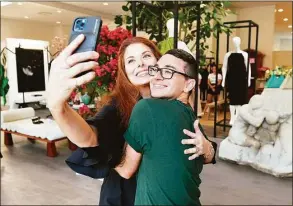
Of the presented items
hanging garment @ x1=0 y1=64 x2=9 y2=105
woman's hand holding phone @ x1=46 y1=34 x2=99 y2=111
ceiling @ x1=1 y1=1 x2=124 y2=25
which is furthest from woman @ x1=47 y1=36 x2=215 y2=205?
hanging garment @ x1=0 y1=64 x2=9 y2=105

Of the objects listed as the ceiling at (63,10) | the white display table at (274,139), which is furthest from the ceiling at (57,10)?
the white display table at (274,139)

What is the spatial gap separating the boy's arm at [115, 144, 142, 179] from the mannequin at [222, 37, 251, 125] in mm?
353

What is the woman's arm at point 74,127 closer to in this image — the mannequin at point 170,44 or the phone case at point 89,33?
the phone case at point 89,33

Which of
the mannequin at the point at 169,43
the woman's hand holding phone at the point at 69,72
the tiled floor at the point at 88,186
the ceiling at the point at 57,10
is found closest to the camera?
the woman's hand holding phone at the point at 69,72

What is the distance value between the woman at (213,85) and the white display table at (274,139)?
0.08m

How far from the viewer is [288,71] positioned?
24.4 inches

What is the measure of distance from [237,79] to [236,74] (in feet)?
0.05

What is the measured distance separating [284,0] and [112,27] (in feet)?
1.32

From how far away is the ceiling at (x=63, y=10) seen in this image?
61cm

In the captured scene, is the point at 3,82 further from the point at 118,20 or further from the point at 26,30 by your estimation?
the point at 118,20

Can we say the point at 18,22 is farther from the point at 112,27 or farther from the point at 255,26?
the point at 255,26

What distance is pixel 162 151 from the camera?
36 centimetres

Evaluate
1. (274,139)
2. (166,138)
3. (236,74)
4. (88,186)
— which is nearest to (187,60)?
(166,138)

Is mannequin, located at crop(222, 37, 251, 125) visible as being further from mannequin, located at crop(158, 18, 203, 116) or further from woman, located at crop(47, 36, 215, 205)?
woman, located at crop(47, 36, 215, 205)
